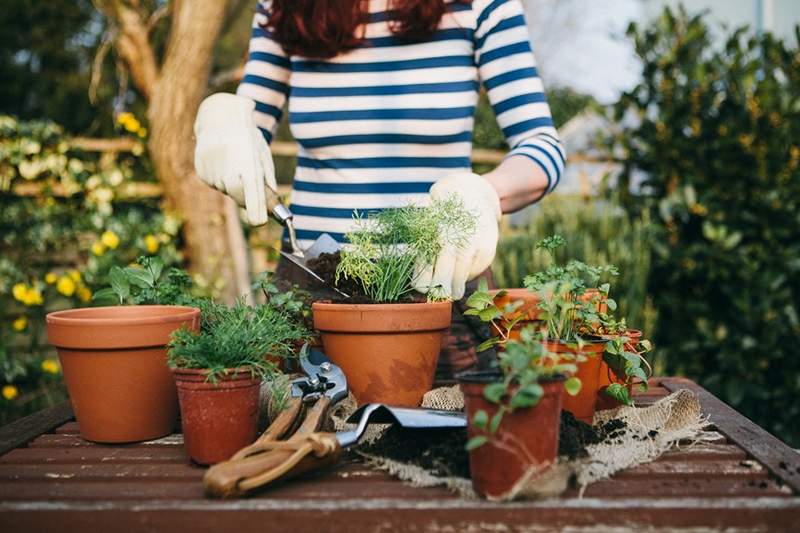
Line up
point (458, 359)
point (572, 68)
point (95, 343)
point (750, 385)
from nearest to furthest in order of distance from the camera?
point (95, 343), point (458, 359), point (750, 385), point (572, 68)

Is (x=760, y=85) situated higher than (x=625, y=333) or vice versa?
(x=760, y=85)

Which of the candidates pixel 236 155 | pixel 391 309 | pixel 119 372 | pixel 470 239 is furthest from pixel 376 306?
pixel 236 155

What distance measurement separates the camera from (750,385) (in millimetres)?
3004

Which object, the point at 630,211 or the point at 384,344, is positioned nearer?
the point at 384,344

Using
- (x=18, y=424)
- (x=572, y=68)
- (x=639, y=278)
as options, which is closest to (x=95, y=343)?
(x=18, y=424)

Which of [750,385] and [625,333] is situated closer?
[625,333]

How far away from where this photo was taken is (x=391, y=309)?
1053mm

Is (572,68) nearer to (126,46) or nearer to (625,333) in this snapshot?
(126,46)

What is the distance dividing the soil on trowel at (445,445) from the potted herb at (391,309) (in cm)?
13

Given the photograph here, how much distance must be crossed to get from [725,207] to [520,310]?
2.48m

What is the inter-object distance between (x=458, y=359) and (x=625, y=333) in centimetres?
45

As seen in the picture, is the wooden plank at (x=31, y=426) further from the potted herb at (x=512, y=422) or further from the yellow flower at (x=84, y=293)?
the yellow flower at (x=84, y=293)

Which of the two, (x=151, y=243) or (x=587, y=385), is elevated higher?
(x=151, y=243)

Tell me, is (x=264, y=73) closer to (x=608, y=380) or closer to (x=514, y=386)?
(x=608, y=380)
